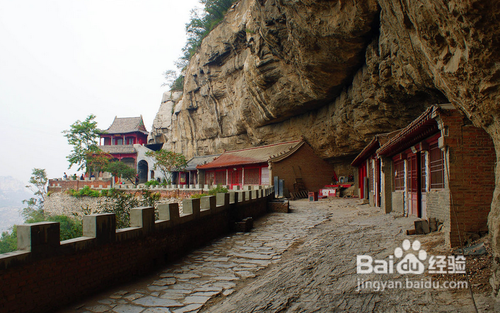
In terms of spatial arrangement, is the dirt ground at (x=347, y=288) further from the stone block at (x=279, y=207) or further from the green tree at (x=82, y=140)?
the green tree at (x=82, y=140)

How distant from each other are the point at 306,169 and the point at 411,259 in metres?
19.4

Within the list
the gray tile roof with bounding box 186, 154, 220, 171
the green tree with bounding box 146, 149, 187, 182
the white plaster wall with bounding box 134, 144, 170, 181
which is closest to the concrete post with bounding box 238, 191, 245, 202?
the gray tile roof with bounding box 186, 154, 220, 171

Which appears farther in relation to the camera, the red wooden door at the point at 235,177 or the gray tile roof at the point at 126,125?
the gray tile roof at the point at 126,125

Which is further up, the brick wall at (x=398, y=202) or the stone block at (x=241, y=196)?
the stone block at (x=241, y=196)

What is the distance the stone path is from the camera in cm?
397

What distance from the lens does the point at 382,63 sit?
40.5 ft

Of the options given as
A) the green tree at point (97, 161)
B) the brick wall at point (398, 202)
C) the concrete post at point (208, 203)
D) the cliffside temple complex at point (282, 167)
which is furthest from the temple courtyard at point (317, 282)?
the green tree at point (97, 161)

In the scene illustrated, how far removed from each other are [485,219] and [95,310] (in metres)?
5.82

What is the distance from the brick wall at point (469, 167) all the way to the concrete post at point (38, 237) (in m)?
5.77

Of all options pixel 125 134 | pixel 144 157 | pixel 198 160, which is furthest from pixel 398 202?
pixel 125 134

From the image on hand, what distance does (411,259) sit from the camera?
14.5 ft

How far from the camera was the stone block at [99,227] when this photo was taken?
436cm

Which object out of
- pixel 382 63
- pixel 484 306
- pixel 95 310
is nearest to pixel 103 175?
pixel 382 63

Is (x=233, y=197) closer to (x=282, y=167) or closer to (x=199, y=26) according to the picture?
(x=282, y=167)
